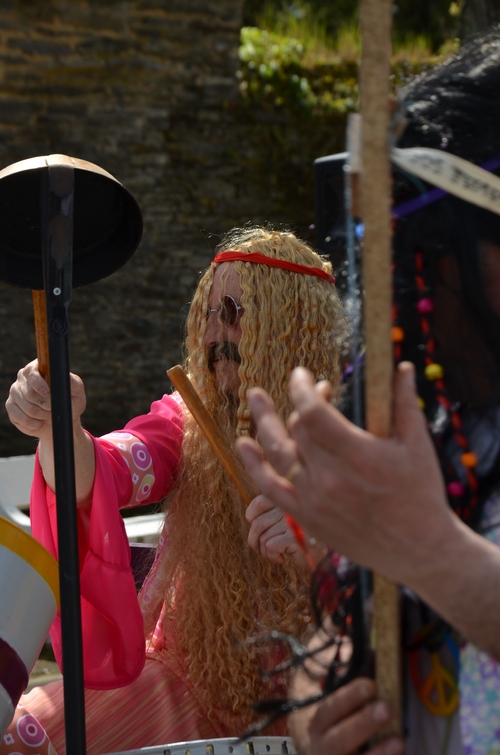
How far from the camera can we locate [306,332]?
6.54 feet

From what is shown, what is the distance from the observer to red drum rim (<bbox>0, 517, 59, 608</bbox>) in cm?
122

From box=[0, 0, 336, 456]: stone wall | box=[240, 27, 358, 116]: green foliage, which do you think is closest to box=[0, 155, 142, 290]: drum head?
box=[0, 0, 336, 456]: stone wall

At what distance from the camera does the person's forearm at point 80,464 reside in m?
1.78

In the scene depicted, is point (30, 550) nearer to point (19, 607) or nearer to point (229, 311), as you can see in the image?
point (19, 607)

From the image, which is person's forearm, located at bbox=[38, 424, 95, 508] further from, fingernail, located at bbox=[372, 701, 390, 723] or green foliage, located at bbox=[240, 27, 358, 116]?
green foliage, located at bbox=[240, 27, 358, 116]

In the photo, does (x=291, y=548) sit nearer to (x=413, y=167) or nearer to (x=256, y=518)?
(x=256, y=518)

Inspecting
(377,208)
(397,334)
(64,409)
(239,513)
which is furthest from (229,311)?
(377,208)

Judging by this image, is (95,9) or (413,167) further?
(95,9)

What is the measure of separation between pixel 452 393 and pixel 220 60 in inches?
252

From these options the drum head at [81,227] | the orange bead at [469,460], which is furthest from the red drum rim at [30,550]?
the orange bead at [469,460]

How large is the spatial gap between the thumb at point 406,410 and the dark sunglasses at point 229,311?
4.28 ft

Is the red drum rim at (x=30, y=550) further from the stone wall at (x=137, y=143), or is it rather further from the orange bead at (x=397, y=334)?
the stone wall at (x=137, y=143)

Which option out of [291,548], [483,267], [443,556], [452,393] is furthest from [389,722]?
[291,548]

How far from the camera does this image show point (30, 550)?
1.25 meters
